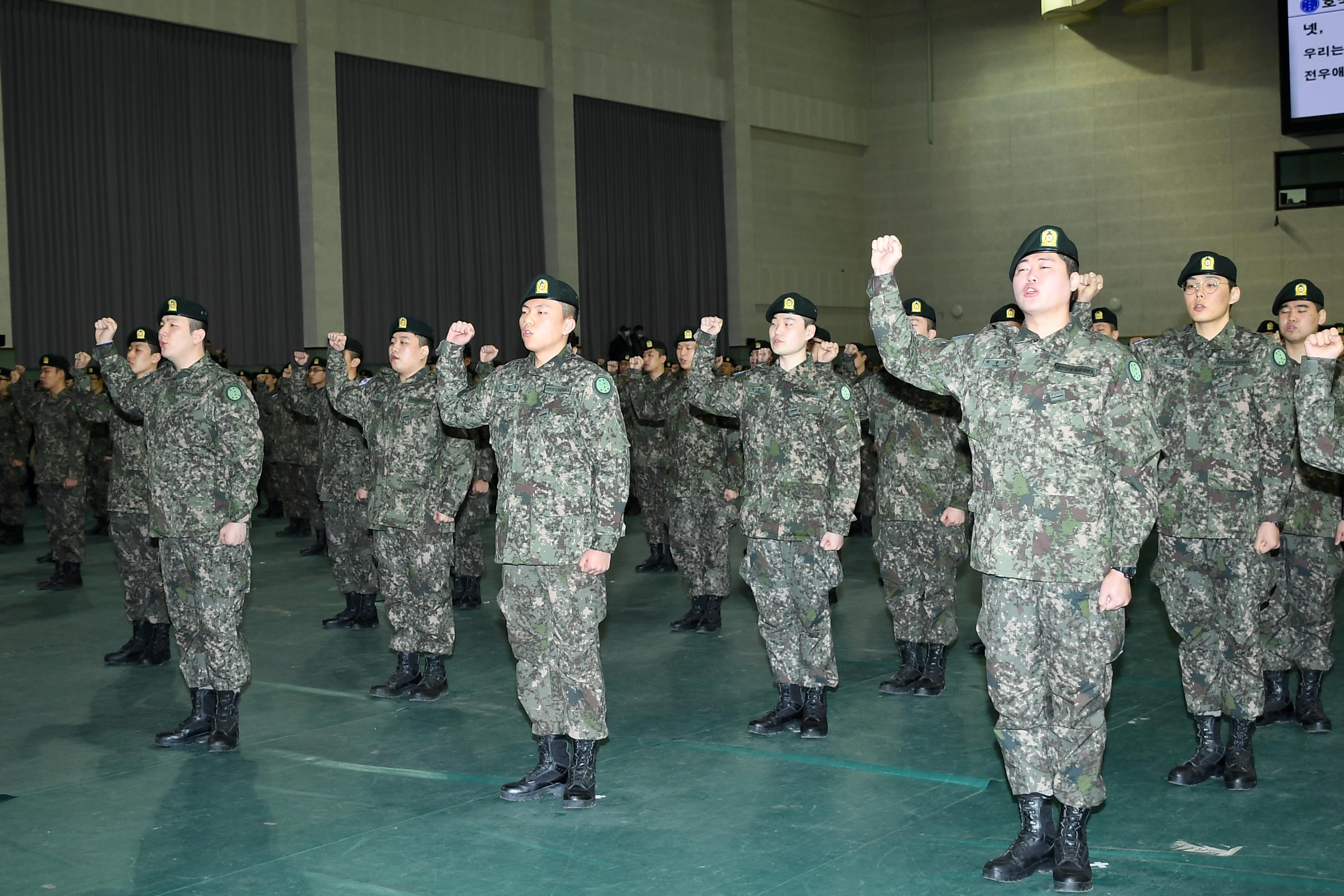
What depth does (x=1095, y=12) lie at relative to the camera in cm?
2220

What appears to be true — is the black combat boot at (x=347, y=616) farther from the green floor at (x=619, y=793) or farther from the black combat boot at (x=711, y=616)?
the black combat boot at (x=711, y=616)

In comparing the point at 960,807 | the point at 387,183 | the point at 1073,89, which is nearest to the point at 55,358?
the point at 387,183

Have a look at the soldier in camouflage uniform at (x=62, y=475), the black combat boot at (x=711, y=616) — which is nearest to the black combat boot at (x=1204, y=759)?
the black combat boot at (x=711, y=616)

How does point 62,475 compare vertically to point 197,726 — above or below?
above

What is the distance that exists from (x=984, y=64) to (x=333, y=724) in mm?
20740

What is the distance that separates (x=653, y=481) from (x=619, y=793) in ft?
20.6

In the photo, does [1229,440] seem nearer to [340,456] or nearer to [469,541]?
[469,541]

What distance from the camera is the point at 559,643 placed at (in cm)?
471

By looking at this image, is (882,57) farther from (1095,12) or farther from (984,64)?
(1095,12)

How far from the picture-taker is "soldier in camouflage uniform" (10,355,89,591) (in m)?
10.3

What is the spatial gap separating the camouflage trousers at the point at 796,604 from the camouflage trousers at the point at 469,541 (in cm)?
386

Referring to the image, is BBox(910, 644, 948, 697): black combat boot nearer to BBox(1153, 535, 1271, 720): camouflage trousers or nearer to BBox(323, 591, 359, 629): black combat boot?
BBox(1153, 535, 1271, 720): camouflage trousers

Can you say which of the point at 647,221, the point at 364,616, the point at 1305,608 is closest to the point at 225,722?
the point at 364,616

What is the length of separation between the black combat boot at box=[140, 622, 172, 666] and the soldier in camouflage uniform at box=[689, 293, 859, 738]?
3.55 meters
